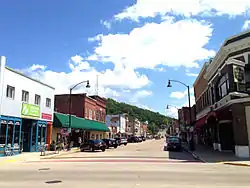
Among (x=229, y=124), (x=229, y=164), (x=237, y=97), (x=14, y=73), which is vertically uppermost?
(x=14, y=73)

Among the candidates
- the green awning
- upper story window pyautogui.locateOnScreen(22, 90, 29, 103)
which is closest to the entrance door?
upper story window pyautogui.locateOnScreen(22, 90, 29, 103)

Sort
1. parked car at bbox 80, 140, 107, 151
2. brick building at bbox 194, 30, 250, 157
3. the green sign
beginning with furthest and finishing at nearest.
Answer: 1. parked car at bbox 80, 140, 107, 151
2. the green sign
3. brick building at bbox 194, 30, 250, 157

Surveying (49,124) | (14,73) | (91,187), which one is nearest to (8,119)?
(14,73)

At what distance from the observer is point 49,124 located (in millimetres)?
37062

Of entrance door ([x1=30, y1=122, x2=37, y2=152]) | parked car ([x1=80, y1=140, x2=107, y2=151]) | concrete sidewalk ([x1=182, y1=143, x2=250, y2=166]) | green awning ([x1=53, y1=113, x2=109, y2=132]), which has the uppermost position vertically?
green awning ([x1=53, y1=113, x2=109, y2=132])

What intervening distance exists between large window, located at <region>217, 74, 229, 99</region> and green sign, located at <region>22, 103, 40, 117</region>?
1955cm

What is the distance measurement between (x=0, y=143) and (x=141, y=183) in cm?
1942

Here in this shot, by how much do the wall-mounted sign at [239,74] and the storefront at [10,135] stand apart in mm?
20452

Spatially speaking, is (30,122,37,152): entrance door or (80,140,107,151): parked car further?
(80,140,107,151): parked car

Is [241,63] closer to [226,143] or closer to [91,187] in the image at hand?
[226,143]

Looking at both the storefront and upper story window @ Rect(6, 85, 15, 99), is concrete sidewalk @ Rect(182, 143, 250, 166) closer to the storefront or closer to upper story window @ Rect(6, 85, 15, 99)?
the storefront

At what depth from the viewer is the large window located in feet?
93.0

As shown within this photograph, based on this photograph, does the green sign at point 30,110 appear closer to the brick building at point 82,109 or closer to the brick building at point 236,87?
the brick building at point 82,109

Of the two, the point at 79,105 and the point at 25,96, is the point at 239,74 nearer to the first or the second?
the point at 25,96
